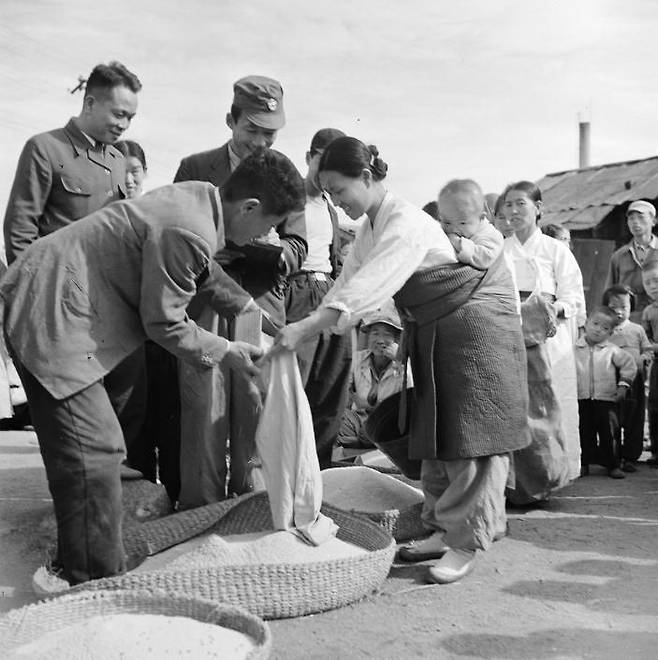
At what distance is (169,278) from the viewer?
2.88 m

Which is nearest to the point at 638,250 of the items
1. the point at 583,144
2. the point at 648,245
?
the point at 648,245

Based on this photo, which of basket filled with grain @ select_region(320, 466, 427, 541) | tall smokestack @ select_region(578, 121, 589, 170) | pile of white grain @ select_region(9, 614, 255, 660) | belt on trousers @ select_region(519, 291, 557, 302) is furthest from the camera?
tall smokestack @ select_region(578, 121, 589, 170)

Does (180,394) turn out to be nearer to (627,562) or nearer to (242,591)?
(242,591)

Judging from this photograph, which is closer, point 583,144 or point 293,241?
point 293,241

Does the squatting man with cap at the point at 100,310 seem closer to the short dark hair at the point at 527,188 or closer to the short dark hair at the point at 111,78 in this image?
the short dark hair at the point at 111,78

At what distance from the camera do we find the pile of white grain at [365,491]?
421 centimetres

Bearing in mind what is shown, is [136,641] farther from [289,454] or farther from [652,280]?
[652,280]

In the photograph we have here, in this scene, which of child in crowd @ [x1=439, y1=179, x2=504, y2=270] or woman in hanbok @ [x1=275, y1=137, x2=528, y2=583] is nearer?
woman in hanbok @ [x1=275, y1=137, x2=528, y2=583]

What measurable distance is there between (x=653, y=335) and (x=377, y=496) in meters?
3.35

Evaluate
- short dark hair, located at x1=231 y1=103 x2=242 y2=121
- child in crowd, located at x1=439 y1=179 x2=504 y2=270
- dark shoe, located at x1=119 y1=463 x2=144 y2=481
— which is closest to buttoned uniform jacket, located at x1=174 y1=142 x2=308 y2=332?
short dark hair, located at x1=231 y1=103 x2=242 y2=121

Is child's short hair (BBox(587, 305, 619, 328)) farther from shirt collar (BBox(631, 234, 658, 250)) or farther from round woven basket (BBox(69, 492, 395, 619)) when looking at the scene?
round woven basket (BBox(69, 492, 395, 619))

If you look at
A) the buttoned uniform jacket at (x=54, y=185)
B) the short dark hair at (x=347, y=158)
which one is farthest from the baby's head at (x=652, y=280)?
the buttoned uniform jacket at (x=54, y=185)

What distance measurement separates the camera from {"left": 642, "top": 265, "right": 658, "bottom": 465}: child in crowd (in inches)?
253

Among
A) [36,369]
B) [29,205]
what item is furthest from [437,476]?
[29,205]
